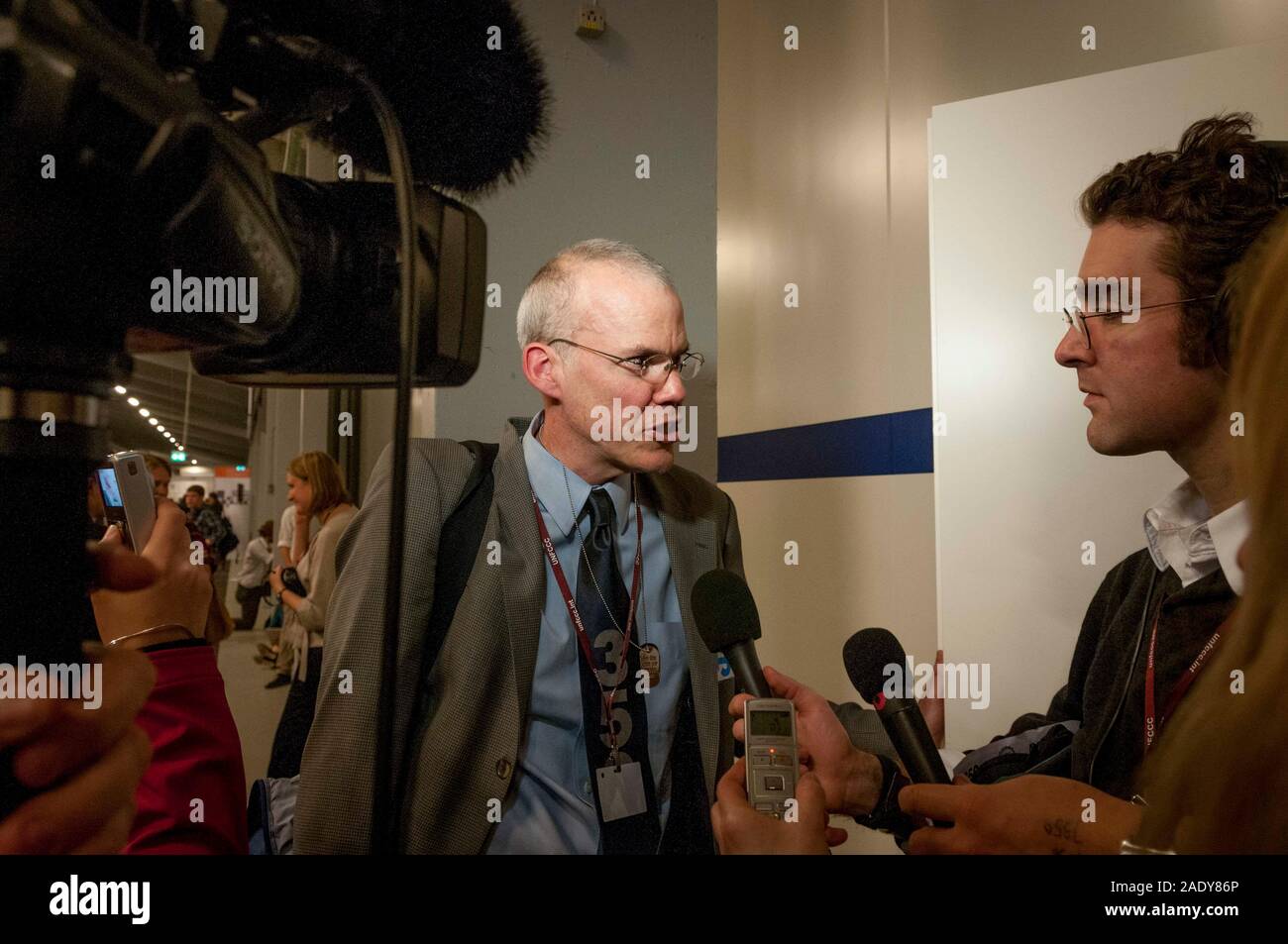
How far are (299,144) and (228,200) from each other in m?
0.26

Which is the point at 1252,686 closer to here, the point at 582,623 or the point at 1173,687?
the point at 1173,687

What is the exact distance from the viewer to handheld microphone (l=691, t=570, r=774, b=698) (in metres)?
0.92

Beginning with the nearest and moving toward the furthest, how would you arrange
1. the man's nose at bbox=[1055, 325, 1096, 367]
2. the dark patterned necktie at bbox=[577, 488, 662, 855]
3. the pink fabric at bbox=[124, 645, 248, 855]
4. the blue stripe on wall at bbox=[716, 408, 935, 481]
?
the pink fabric at bbox=[124, 645, 248, 855] < the dark patterned necktie at bbox=[577, 488, 662, 855] < the man's nose at bbox=[1055, 325, 1096, 367] < the blue stripe on wall at bbox=[716, 408, 935, 481]

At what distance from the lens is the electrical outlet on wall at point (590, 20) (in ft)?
3.61

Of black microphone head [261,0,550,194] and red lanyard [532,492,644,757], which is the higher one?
black microphone head [261,0,550,194]

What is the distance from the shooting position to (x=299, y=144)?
0.88m

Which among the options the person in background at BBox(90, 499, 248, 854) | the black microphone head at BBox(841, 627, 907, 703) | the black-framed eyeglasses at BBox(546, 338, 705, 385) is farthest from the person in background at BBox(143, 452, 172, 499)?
the black microphone head at BBox(841, 627, 907, 703)

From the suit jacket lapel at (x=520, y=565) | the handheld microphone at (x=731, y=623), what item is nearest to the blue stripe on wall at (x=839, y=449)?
the handheld microphone at (x=731, y=623)

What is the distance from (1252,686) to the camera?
2.11ft

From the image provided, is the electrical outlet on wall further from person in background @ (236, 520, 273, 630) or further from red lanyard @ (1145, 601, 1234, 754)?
red lanyard @ (1145, 601, 1234, 754)

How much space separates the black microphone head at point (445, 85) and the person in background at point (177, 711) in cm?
53

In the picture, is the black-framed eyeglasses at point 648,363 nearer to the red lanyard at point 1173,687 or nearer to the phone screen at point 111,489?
the phone screen at point 111,489

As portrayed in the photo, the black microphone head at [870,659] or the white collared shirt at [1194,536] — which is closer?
the white collared shirt at [1194,536]

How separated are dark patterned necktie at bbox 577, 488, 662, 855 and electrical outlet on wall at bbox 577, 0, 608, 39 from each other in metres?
0.66
